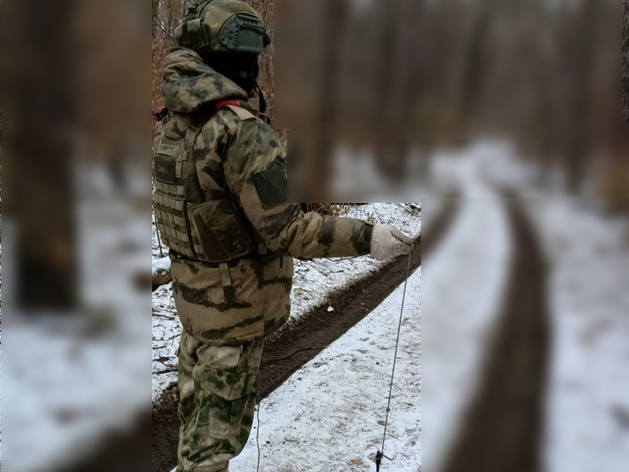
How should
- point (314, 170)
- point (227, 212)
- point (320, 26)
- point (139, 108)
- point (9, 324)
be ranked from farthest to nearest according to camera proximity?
point (227, 212) < point (9, 324) < point (139, 108) < point (314, 170) < point (320, 26)

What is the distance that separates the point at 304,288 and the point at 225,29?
4063mm

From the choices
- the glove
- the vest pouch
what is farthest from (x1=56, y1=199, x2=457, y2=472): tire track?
the vest pouch

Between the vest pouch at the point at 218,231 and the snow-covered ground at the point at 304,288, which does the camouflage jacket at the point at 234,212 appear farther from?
the snow-covered ground at the point at 304,288

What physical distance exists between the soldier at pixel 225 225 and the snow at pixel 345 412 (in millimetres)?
885

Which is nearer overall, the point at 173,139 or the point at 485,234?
the point at 485,234

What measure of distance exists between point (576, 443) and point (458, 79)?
2.78 feet

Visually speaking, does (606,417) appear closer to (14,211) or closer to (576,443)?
(576,443)

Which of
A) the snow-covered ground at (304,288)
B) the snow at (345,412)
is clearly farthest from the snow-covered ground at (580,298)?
the snow at (345,412)

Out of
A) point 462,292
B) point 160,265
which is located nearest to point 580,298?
point 462,292

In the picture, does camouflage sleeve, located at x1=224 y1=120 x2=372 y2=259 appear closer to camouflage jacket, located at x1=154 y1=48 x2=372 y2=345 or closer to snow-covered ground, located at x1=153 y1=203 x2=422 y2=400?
camouflage jacket, located at x1=154 y1=48 x2=372 y2=345

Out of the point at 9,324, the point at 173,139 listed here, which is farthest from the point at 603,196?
the point at 9,324

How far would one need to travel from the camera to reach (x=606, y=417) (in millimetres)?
1022

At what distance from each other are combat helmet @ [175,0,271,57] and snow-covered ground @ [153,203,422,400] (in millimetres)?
1088

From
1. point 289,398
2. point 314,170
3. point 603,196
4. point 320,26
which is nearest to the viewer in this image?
point 603,196
